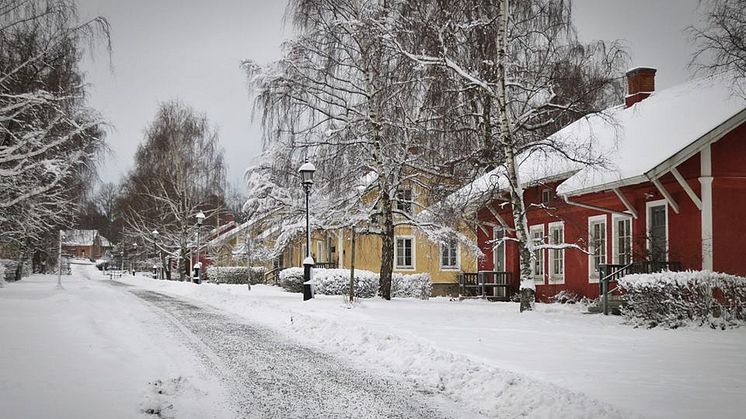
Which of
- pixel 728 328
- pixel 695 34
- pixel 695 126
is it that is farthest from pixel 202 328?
pixel 695 126

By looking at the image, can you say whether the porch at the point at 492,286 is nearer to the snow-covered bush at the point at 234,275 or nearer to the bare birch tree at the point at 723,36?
the bare birch tree at the point at 723,36

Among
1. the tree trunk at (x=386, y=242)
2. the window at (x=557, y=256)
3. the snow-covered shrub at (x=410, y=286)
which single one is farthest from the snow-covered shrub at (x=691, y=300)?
the snow-covered shrub at (x=410, y=286)

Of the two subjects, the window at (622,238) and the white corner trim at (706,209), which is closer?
the white corner trim at (706,209)

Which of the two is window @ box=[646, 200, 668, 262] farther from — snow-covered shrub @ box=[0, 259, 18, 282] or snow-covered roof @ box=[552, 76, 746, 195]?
snow-covered shrub @ box=[0, 259, 18, 282]

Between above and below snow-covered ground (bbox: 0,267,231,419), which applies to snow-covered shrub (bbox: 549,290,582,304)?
below

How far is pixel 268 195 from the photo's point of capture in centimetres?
2466

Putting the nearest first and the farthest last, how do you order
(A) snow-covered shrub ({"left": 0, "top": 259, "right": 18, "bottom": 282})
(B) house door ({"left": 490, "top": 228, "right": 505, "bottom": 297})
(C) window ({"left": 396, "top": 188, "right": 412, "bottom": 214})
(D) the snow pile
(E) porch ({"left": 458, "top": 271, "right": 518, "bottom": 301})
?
(C) window ({"left": 396, "top": 188, "right": 412, "bottom": 214})
(D) the snow pile
(E) porch ({"left": 458, "top": 271, "right": 518, "bottom": 301})
(B) house door ({"left": 490, "top": 228, "right": 505, "bottom": 297})
(A) snow-covered shrub ({"left": 0, "top": 259, "right": 18, "bottom": 282})

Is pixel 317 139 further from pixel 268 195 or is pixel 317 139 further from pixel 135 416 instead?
pixel 135 416

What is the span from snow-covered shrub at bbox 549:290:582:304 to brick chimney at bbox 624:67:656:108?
6.85 m

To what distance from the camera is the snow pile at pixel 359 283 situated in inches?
991

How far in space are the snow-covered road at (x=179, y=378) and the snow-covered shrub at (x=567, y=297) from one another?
11.5 m

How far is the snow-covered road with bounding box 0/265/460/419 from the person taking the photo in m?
6.43

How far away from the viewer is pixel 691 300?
12836mm

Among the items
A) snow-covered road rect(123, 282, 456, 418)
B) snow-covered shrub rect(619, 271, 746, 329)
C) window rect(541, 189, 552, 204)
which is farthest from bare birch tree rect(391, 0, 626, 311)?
snow-covered road rect(123, 282, 456, 418)
